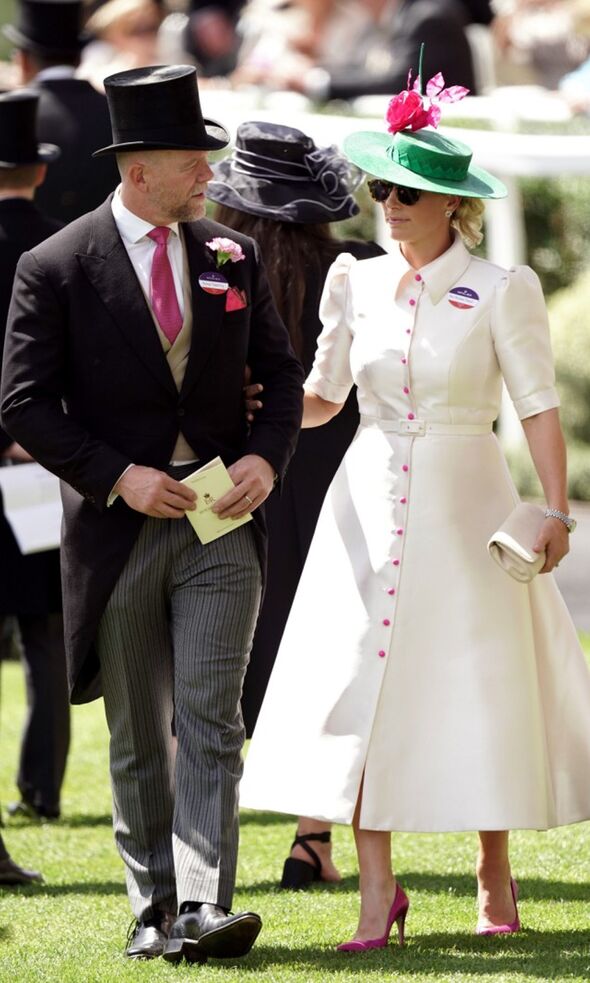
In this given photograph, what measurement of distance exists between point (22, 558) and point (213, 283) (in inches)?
95.2

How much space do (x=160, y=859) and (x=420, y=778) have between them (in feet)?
2.11

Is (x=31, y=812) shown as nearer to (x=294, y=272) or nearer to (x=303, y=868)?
(x=303, y=868)

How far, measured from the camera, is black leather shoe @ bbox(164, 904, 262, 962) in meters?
4.23

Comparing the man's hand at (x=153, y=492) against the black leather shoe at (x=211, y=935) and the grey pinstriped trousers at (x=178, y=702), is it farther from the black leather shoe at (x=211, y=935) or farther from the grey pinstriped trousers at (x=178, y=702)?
the black leather shoe at (x=211, y=935)

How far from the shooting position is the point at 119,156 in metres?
4.48

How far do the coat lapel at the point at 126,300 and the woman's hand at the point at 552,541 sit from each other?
2.96 ft

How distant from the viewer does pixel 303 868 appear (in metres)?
5.54

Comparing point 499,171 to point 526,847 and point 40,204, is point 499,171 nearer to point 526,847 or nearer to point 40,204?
point 40,204

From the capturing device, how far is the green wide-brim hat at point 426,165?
4574 mm

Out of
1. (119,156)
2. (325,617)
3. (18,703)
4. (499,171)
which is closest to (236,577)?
(325,617)

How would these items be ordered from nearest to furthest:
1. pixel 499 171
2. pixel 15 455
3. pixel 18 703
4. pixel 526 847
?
pixel 526 847
pixel 15 455
pixel 18 703
pixel 499 171

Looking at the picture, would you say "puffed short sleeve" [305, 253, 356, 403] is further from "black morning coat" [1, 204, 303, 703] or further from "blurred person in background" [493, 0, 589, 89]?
"blurred person in background" [493, 0, 589, 89]

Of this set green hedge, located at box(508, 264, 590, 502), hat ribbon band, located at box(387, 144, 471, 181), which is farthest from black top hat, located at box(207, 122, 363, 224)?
green hedge, located at box(508, 264, 590, 502)

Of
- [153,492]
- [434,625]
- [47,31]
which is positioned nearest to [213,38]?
[47,31]
